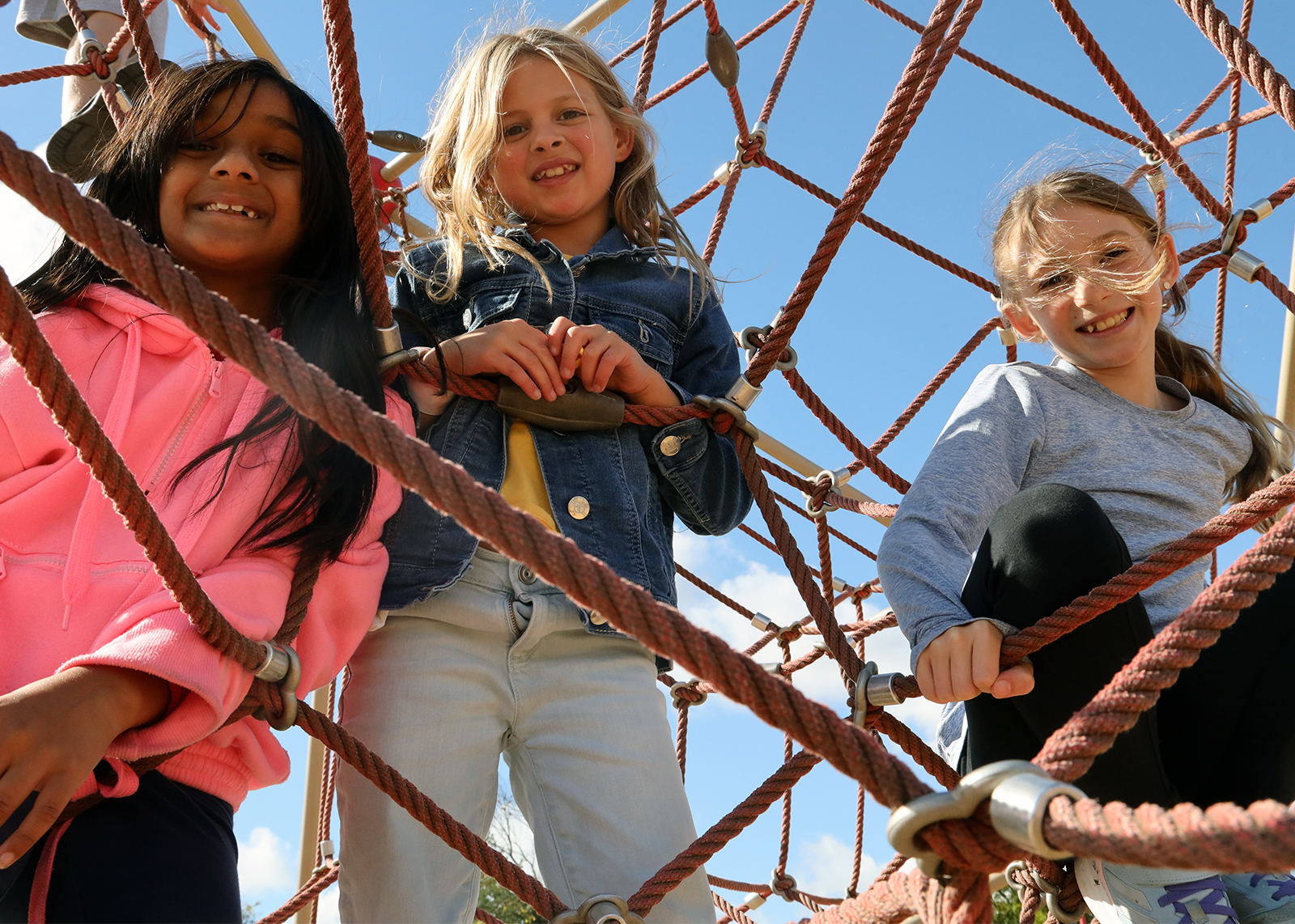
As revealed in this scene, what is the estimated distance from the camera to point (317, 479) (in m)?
0.82

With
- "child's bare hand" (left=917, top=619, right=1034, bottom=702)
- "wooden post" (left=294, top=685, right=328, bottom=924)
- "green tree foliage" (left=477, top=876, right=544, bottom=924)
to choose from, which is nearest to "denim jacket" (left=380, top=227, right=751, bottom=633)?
"child's bare hand" (left=917, top=619, right=1034, bottom=702)

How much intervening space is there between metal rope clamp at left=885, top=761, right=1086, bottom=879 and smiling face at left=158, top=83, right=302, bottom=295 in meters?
0.71

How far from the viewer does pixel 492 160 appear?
1.11 metres

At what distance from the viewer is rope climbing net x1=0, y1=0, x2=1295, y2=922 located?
429 mm

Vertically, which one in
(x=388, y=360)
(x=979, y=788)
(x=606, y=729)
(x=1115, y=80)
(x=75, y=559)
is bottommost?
(x=979, y=788)

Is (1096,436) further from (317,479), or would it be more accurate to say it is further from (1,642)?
(1,642)

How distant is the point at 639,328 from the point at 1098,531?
0.43m

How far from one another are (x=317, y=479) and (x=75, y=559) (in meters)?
0.16

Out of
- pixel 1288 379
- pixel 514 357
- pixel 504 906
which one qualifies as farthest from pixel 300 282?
pixel 504 906

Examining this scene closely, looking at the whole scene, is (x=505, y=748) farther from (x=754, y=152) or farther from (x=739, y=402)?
(x=754, y=152)

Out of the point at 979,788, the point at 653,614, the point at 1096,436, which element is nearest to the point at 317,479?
the point at 653,614

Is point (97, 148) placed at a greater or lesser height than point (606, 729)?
greater

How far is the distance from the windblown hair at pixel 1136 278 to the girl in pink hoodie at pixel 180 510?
0.62 metres

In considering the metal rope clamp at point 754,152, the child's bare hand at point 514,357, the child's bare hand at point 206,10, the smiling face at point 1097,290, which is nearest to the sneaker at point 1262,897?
the smiling face at point 1097,290
